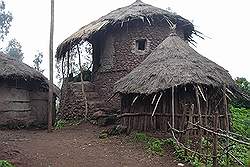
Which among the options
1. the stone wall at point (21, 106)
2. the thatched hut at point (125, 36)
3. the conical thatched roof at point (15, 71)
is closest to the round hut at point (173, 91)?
the thatched hut at point (125, 36)

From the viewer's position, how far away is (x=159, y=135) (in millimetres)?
12688

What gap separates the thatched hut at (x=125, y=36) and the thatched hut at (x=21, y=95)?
254 centimetres

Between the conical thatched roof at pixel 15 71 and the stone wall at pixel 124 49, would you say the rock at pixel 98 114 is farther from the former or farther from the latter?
the conical thatched roof at pixel 15 71

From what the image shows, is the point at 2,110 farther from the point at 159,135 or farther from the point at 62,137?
the point at 159,135

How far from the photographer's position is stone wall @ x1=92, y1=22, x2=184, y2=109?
57.4 feet

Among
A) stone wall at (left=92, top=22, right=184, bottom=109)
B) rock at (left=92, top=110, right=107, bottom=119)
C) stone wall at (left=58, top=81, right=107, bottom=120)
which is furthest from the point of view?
stone wall at (left=58, top=81, right=107, bottom=120)

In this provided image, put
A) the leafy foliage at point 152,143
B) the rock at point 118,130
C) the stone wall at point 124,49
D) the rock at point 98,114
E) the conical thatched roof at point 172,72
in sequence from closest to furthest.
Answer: the leafy foliage at point 152,143, the conical thatched roof at point 172,72, the rock at point 118,130, the rock at point 98,114, the stone wall at point 124,49

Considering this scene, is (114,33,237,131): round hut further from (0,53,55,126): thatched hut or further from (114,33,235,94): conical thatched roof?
(0,53,55,126): thatched hut

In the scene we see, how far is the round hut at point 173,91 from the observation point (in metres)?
12.5

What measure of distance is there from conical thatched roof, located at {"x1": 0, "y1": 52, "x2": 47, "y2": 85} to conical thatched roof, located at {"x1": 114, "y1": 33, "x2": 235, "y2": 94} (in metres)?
4.48

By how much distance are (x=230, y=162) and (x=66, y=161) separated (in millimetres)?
4199

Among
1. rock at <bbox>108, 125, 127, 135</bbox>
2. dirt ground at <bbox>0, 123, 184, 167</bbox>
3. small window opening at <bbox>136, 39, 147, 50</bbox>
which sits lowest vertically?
dirt ground at <bbox>0, 123, 184, 167</bbox>

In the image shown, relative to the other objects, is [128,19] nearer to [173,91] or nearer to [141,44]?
[141,44]

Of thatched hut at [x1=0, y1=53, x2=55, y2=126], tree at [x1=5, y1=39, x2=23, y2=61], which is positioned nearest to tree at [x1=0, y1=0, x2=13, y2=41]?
tree at [x1=5, y1=39, x2=23, y2=61]
